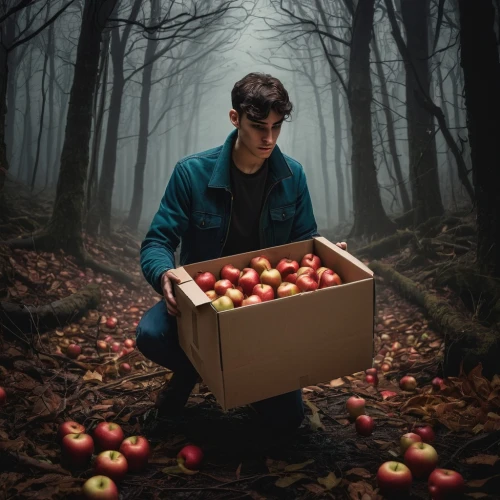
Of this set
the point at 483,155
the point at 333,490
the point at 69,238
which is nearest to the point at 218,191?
the point at 333,490

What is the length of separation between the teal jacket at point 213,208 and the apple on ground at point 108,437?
83 centimetres

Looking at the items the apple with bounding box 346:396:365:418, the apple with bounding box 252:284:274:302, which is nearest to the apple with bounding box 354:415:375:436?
the apple with bounding box 346:396:365:418

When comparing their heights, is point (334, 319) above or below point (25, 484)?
above

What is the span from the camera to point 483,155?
4180 millimetres

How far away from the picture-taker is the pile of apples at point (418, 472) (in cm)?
233

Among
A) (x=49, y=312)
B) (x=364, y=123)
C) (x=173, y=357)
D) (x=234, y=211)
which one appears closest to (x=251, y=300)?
(x=173, y=357)

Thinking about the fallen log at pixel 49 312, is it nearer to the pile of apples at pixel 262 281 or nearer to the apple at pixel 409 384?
the pile of apples at pixel 262 281

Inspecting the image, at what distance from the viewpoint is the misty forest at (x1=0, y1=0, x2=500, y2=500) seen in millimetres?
2650

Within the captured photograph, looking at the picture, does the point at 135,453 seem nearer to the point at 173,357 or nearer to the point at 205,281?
the point at 173,357

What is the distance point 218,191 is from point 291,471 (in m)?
1.49

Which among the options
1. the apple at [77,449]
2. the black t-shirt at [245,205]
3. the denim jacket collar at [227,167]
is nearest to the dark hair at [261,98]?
the denim jacket collar at [227,167]

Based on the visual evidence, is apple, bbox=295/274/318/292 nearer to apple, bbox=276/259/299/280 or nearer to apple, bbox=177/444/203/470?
apple, bbox=276/259/299/280

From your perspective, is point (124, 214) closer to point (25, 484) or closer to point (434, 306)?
point (434, 306)

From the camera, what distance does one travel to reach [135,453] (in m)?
2.58
